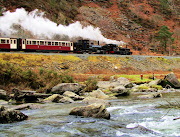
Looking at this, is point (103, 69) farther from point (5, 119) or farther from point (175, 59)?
point (5, 119)

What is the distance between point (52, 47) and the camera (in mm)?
44781

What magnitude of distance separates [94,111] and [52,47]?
32.6 m

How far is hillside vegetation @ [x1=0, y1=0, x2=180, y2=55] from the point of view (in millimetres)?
72700

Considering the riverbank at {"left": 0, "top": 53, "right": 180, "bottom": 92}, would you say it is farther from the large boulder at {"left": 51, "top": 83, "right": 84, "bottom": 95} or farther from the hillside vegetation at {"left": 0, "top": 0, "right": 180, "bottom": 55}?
the hillside vegetation at {"left": 0, "top": 0, "right": 180, "bottom": 55}

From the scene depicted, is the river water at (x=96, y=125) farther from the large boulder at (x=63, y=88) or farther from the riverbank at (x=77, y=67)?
the riverbank at (x=77, y=67)

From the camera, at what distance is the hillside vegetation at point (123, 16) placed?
72.7 meters

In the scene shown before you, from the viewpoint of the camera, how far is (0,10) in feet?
198

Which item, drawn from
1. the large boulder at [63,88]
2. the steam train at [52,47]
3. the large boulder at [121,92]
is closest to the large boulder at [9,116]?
the large boulder at [63,88]

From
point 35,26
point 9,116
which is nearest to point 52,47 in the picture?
point 35,26

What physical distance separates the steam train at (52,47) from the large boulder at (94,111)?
2977 centimetres

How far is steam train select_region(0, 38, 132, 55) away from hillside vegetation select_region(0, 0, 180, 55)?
2054cm

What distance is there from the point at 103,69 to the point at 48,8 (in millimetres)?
38115

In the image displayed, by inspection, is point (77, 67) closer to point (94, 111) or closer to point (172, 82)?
Answer: point (172, 82)

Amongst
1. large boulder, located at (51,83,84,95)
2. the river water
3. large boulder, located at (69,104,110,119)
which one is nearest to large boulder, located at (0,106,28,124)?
the river water
